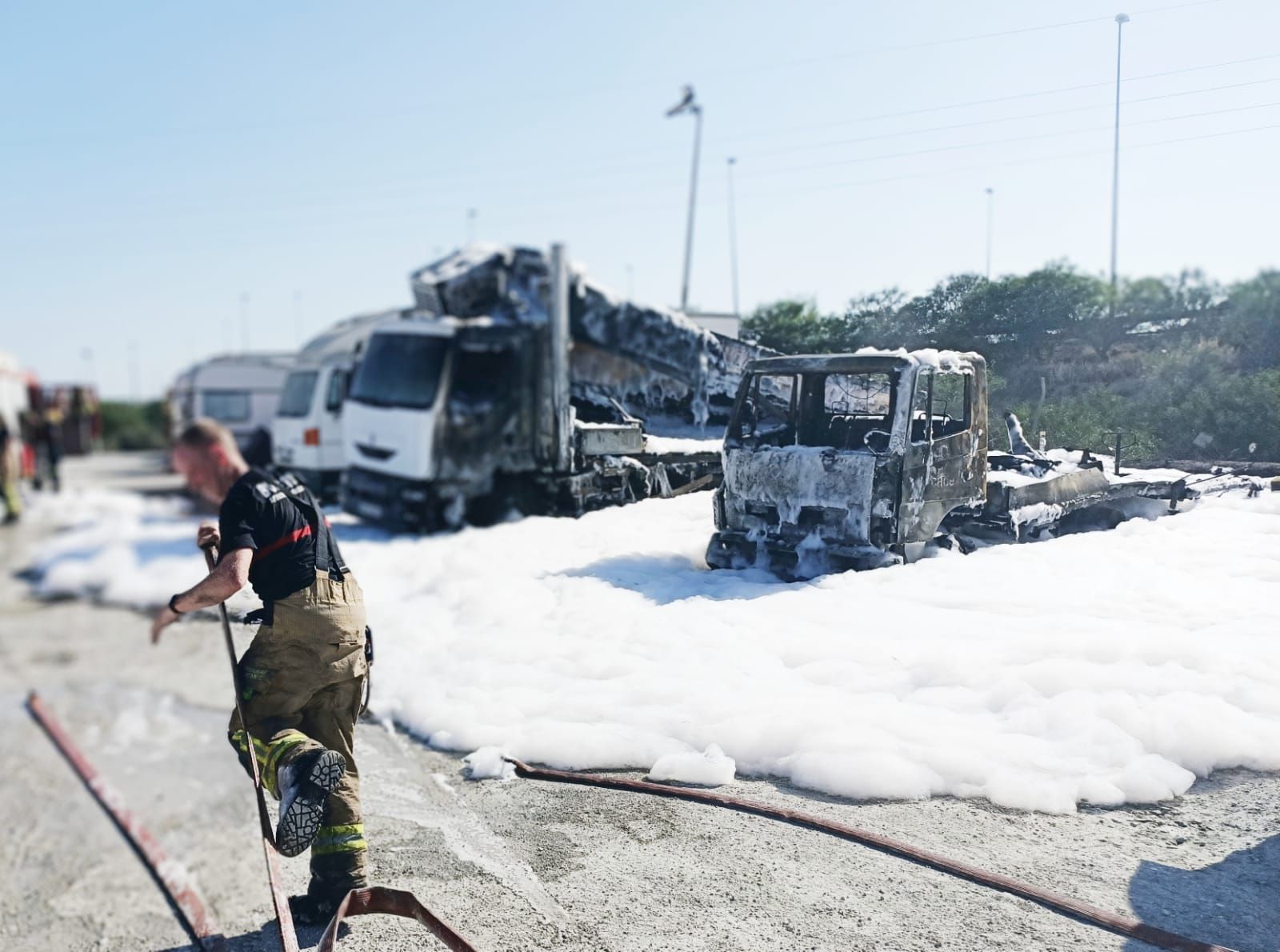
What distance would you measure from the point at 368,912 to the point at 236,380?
75.7 feet

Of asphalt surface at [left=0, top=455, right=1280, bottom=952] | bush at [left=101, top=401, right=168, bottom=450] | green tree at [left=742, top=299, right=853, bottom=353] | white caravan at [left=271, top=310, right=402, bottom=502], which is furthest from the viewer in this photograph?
bush at [left=101, top=401, right=168, bottom=450]

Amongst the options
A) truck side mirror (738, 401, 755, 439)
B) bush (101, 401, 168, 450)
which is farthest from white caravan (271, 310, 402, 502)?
bush (101, 401, 168, 450)

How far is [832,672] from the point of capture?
3818 millimetres

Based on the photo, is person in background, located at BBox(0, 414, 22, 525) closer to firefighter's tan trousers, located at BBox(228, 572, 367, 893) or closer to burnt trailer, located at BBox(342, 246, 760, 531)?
burnt trailer, located at BBox(342, 246, 760, 531)

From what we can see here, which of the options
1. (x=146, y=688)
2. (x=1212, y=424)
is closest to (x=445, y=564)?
(x=1212, y=424)

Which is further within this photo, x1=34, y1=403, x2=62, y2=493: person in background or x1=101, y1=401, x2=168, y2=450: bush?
x1=101, y1=401, x2=168, y2=450: bush

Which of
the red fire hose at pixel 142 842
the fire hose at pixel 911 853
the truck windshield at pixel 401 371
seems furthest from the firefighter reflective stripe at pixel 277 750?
the truck windshield at pixel 401 371

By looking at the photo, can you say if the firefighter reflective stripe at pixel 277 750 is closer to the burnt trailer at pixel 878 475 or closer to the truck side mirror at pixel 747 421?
the burnt trailer at pixel 878 475

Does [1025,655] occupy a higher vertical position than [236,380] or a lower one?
lower

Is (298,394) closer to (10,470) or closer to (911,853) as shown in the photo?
(10,470)

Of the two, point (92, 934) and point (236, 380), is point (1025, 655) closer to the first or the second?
point (92, 934)

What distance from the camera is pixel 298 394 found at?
15.2 metres

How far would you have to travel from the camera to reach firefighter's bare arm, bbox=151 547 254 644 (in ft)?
9.21

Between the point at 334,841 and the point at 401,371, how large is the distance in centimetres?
406
